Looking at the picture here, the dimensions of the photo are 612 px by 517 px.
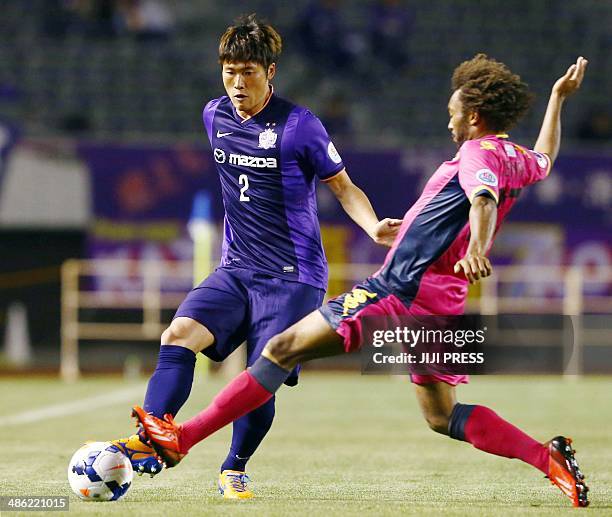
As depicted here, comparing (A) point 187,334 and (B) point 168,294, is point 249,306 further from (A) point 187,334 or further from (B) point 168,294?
(B) point 168,294

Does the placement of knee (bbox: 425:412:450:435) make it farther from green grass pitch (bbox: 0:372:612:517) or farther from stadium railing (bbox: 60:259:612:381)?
stadium railing (bbox: 60:259:612:381)

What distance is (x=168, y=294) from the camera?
57.4 ft

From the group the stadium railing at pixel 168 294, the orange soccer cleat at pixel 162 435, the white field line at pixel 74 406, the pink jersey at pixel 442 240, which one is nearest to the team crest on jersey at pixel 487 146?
the pink jersey at pixel 442 240

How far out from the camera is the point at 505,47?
1925 cm

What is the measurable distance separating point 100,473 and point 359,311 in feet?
4.15

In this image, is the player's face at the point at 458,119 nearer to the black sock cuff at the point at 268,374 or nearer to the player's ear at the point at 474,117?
the player's ear at the point at 474,117

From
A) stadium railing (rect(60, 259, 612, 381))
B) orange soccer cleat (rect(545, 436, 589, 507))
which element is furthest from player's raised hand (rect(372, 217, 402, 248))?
stadium railing (rect(60, 259, 612, 381))

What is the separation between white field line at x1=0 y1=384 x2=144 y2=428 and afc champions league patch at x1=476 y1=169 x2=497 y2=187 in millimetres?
5905

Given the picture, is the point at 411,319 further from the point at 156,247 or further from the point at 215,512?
the point at 156,247

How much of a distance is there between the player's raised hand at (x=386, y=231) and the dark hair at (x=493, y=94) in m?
0.58

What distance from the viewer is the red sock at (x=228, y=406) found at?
17.7 feet

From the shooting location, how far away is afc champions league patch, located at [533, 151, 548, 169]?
5598 millimetres

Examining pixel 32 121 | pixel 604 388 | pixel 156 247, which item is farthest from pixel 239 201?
pixel 32 121

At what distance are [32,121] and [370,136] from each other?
462 centimetres
